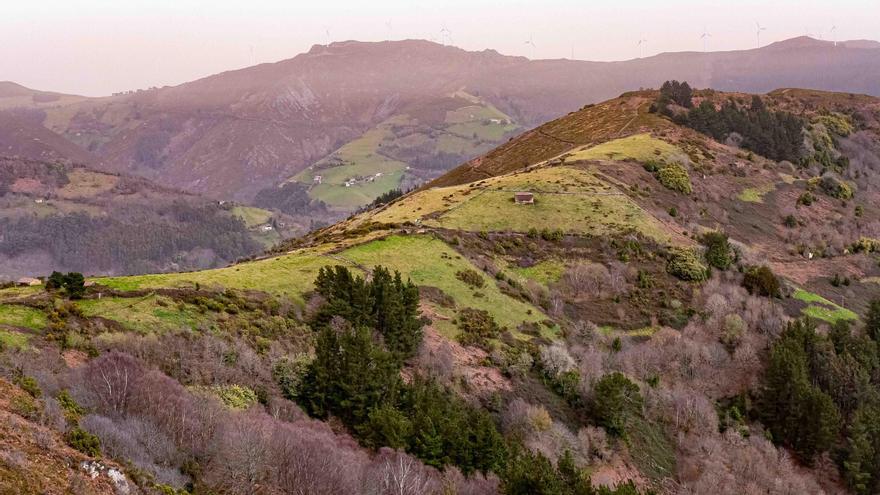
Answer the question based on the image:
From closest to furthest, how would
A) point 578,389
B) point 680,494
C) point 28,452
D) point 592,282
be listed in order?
point 28,452 → point 680,494 → point 578,389 → point 592,282

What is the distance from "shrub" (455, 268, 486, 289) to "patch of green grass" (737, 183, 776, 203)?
182ft

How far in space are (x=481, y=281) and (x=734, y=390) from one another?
71.6 feet

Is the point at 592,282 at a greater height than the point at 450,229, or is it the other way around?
the point at 450,229

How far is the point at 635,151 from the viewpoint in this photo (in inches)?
3632

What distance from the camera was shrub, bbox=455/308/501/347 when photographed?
143ft

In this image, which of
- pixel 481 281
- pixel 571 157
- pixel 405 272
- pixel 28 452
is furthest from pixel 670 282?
pixel 28 452

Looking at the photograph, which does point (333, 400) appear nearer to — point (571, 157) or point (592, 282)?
point (592, 282)

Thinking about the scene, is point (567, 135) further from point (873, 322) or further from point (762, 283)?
point (873, 322)

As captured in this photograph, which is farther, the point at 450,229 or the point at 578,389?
the point at 450,229

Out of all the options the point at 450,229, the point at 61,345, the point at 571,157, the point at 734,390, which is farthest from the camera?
the point at 571,157

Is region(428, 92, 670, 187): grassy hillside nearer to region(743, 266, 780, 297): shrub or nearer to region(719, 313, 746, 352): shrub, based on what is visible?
region(743, 266, 780, 297): shrub

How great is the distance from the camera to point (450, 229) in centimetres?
6166

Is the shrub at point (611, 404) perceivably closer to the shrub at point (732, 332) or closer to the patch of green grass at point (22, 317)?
the shrub at point (732, 332)

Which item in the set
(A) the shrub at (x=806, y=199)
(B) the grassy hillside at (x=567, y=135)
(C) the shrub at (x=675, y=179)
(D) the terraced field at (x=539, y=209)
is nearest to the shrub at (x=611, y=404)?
(D) the terraced field at (x=539, y=209)
